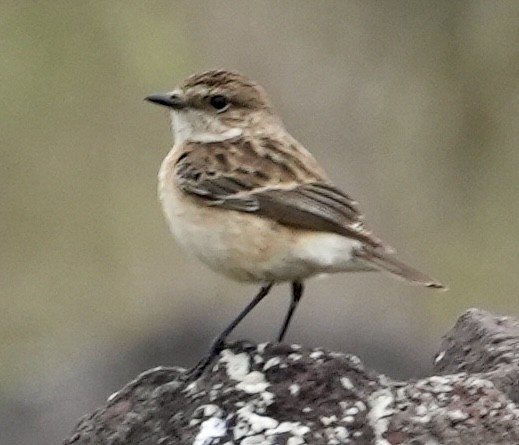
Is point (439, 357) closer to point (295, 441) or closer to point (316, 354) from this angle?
point (316, 354)

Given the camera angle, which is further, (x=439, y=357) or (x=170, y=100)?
(x=170, y=100)

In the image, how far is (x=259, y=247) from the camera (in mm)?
6355

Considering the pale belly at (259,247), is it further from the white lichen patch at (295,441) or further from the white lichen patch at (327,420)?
the white lichen patch at (295,441)

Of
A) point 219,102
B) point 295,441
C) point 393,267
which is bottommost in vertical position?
point 295,441

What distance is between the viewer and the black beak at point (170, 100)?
697 cm

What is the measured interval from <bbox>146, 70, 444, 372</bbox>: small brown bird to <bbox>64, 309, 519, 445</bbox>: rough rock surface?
1.42 ft

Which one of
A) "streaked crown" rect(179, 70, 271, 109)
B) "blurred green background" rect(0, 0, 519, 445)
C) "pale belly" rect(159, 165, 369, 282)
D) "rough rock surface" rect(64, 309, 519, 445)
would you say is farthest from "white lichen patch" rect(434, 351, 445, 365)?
"blurred green background" rect(0, 0, 519, 445)

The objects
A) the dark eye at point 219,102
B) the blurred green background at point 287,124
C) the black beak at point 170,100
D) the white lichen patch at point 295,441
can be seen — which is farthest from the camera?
the blurred green background at point 287,124

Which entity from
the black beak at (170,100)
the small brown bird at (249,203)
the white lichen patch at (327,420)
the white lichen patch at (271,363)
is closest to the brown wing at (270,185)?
the small brown bird at (249,203)

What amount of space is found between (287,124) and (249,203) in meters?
7.09

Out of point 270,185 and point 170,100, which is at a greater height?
point 170,100

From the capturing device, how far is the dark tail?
246 inches

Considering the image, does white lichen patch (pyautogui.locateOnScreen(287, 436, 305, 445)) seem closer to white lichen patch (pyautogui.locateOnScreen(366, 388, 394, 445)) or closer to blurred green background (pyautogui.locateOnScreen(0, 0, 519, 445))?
white lichen patch (pyautogui.locateOnScreen(366, 388, 394, 445))

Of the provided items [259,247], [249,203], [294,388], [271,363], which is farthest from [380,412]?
[249,203]
